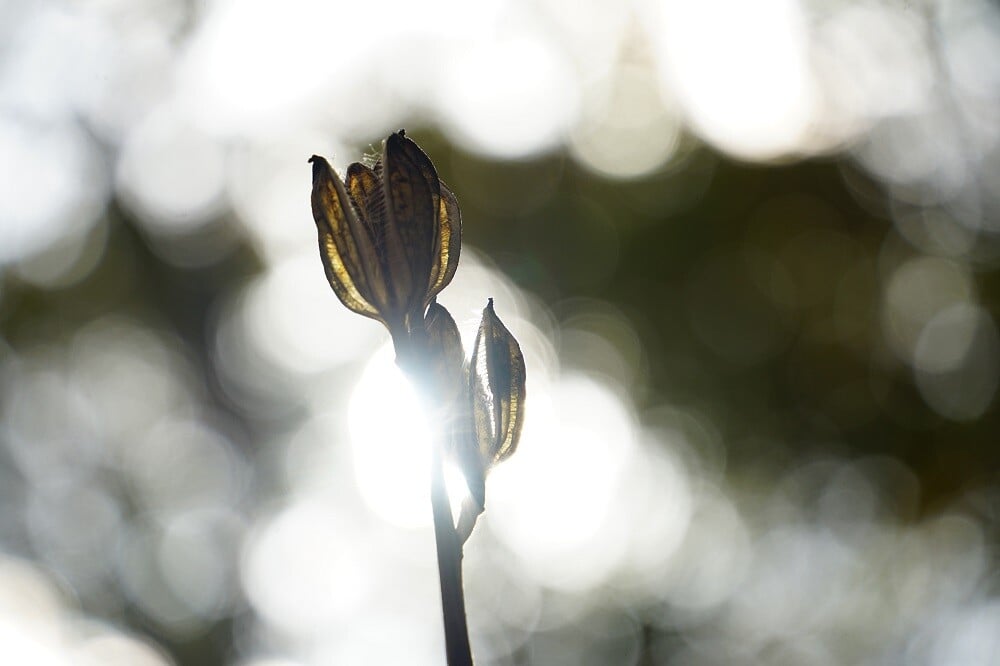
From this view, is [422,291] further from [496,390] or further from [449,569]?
[449,569]

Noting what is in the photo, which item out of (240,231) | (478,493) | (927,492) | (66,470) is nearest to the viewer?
(478,493)

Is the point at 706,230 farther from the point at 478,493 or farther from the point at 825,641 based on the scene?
the point at 478,493

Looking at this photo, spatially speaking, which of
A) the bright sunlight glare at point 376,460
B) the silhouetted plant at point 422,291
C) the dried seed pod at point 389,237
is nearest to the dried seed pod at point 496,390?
the silhouetted plant at point 422,291

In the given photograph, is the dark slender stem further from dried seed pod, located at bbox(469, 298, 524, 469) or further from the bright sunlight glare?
the bright sunlight glare

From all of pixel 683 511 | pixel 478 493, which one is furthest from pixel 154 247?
pixel 478 493

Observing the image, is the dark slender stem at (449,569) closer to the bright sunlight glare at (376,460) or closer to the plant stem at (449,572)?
the plant stem at (449,572)

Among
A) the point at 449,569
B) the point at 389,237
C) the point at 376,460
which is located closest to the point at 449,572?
the point at 449,569
